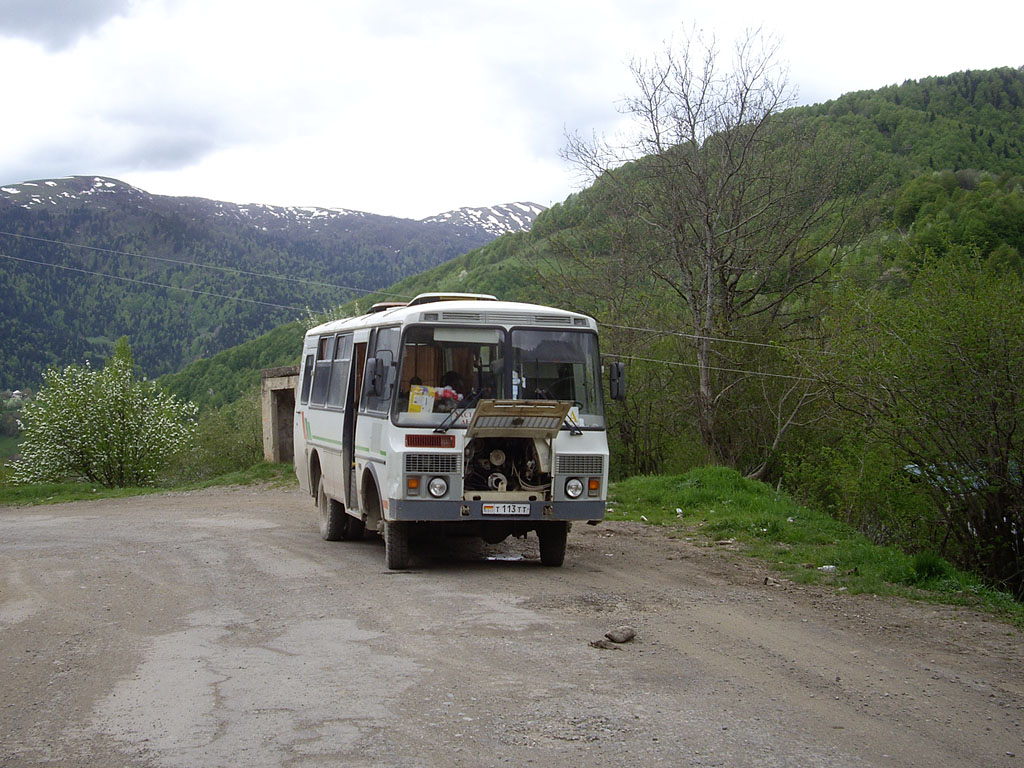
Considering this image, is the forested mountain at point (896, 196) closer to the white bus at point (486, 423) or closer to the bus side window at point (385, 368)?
the white bus at point (486, 423)

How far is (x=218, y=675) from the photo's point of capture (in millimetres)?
6426

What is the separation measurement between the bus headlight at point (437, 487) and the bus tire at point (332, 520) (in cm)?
369

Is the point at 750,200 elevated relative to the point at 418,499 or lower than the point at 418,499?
elevated

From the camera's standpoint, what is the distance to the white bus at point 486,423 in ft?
33.9

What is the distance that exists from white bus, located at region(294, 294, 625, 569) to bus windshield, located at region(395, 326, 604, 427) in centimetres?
1

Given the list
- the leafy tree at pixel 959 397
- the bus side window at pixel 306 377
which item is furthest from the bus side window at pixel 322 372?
the leafy tree at pixel 959 397

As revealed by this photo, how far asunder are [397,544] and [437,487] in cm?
99

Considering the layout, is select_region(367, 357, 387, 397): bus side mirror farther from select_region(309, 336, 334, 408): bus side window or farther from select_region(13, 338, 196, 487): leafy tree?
select_region(13, 338, 196, 487): leafy tree

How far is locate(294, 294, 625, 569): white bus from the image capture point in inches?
407

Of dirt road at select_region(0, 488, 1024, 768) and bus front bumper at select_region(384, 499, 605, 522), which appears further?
bus front bumper at select_region(384, 499, 605, 522)

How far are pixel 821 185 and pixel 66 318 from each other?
643 ft

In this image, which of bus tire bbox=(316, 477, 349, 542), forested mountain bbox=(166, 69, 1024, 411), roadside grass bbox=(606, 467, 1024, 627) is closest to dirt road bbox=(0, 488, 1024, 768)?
roadside grass bbox=(606, 467, 1024, 627)

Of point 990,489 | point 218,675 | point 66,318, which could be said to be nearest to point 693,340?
point 990,489

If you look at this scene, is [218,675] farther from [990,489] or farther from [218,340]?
[218,340]
